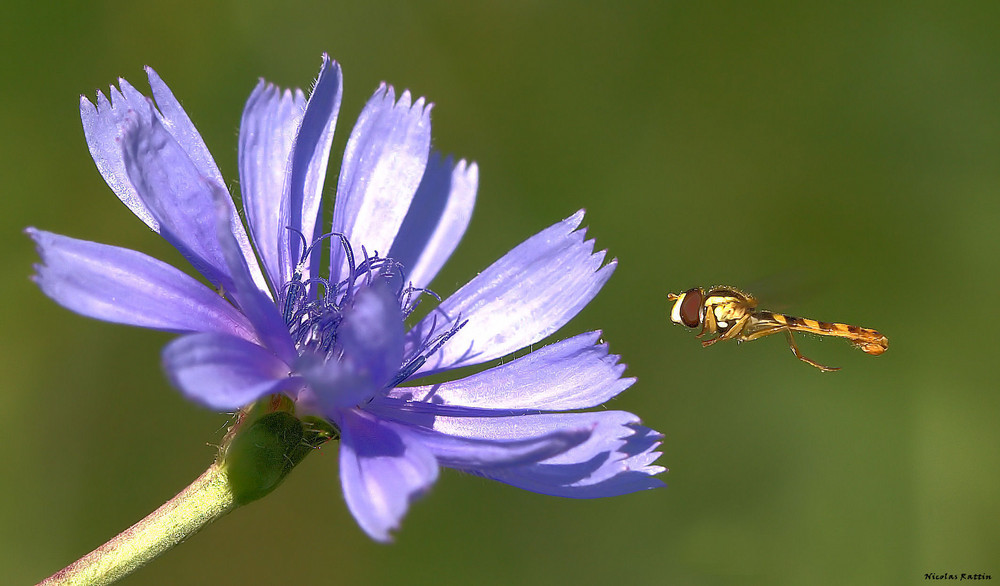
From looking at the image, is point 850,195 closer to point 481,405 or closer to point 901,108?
point 901,108

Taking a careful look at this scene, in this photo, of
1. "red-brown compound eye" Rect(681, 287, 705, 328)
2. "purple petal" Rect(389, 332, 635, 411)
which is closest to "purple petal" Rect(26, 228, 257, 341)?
"purple petal" Rect(389, 332, 635, 411)

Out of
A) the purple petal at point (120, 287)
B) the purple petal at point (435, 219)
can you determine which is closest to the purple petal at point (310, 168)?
the purple petal at point (435, 219)

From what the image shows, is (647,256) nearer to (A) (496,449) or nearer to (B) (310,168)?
(B) (310,168)

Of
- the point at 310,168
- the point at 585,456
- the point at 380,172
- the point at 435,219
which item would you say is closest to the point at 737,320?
the point at 435,219

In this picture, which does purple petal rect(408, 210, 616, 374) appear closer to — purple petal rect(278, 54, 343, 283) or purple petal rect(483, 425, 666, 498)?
purple petal rect(278, 54, 343, 283)

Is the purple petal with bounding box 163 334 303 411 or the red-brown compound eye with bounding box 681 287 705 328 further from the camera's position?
the red-brown compound eye with bounding box 681 287 705 328

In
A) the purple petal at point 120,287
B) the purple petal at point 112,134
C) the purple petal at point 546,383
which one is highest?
the purple petal at point 112,134

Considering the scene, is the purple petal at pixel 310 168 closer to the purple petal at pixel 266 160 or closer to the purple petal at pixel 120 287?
the purple petal at pixel 266 160
